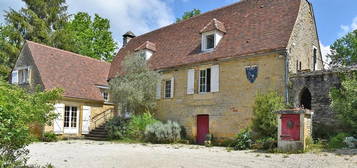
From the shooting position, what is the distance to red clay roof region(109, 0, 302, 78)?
1583 cm

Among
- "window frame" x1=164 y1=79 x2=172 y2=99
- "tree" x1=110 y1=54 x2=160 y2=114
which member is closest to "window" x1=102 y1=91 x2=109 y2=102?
"tree" x1=110 y1=54 x2=160 y2=114

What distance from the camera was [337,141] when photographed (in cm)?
1217

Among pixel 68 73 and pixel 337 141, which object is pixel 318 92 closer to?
pixel 337 141

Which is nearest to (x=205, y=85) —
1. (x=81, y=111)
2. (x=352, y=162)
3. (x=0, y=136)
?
(x=81, y=111)

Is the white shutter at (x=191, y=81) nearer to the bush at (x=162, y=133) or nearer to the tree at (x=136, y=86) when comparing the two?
the tree at (x=136, y=86)

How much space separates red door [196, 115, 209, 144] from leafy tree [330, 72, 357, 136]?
21.1ft

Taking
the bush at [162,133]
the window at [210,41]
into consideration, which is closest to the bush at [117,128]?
the bush at [162,133]

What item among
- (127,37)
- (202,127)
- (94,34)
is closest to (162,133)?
(202,127)

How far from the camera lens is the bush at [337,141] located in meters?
12.0

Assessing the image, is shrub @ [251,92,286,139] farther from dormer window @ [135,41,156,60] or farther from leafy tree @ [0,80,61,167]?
dormer window @ [135,41,156,60]

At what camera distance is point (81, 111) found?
68.9 feet

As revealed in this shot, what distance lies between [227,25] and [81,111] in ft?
34.2

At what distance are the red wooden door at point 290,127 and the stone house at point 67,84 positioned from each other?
12.9 meters

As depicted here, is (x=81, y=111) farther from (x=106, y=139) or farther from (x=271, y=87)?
(x=271, y=87)
